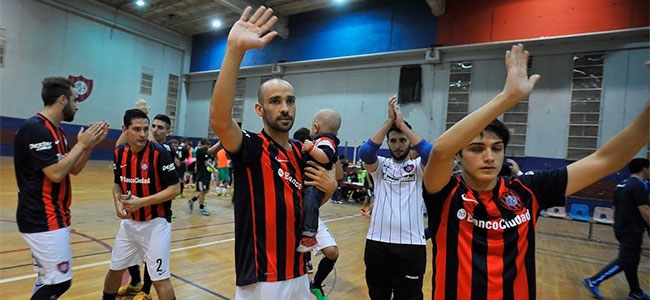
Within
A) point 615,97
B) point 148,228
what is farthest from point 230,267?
point 615,97

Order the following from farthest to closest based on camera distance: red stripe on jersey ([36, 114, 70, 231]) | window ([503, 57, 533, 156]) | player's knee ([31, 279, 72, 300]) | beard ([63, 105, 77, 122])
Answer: window ([503, 57, 533, 156]) → beard ([63, 105, 77, 122]) → red stripe on jersey ([36, 114, 70, 231]) → player's knee ([31, 279, 72, 300])

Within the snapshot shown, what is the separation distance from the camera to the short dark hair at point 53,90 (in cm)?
266

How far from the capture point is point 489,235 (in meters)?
1.69

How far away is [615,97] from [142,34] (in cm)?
2190

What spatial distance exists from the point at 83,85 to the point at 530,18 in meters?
20.1

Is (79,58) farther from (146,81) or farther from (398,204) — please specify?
(398,204)

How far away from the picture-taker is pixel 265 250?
5.97 feet

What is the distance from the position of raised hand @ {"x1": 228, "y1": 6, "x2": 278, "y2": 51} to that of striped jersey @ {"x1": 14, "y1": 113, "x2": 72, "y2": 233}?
1.93 meters

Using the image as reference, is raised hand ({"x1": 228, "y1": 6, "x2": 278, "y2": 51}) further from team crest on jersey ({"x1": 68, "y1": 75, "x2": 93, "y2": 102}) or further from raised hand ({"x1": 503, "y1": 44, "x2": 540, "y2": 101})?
team crest on jersey ({"x1": 68, "y1": 75, "x2": 93, "y2": 102})

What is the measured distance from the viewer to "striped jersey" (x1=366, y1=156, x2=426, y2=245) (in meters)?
3.01

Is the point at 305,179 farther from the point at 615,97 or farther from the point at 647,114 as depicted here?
the point at 615,97

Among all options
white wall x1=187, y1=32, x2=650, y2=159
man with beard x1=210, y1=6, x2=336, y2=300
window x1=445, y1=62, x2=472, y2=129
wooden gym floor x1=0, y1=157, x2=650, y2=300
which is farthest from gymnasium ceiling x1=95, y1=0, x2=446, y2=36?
man with beard x1=210, y1=6, x2=336, y2=300

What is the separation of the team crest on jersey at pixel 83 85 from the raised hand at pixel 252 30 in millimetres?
20013

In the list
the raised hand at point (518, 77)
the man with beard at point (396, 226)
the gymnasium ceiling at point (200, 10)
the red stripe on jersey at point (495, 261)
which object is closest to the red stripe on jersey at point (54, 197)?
the man with beard at point (396, 226)
